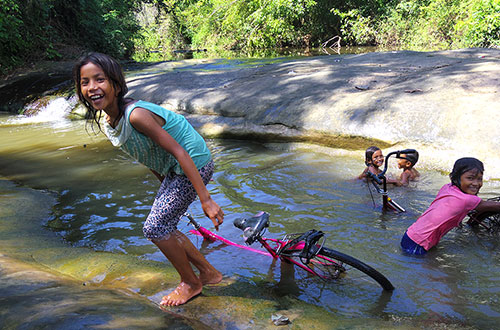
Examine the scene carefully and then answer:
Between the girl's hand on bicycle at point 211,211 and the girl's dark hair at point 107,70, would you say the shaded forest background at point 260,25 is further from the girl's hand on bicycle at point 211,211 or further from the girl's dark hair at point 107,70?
the girl's hand on bicycle at point 211,211

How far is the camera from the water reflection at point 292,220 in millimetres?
3127

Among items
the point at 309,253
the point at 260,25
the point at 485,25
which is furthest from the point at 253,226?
the point at 260,25

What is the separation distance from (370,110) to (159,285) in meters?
4.90

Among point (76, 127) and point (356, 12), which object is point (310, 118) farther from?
point (356, 12)

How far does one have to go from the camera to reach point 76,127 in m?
10.9

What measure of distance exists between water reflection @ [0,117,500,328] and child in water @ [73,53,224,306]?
57cm

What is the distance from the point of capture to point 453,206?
365cm

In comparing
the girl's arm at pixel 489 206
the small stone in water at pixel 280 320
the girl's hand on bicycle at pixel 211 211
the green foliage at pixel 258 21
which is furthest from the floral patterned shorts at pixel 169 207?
the green foliage at pixel 258 21

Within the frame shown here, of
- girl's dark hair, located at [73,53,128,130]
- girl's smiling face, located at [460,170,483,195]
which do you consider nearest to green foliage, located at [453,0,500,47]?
girl's smiling face, located at [460,170,483,195]

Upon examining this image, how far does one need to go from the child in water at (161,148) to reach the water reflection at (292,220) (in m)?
0.57

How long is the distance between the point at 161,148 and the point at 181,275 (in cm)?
88

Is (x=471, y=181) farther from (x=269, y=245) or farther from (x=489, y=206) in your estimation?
(x=269, y=245)

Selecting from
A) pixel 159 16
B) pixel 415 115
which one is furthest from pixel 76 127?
pixel 159 16

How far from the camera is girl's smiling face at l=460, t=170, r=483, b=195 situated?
3615 millimetres
